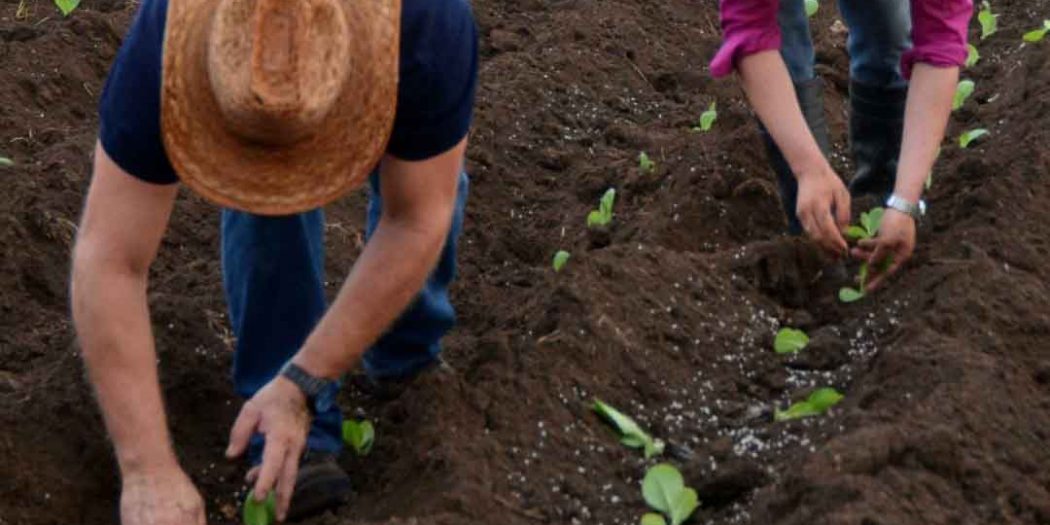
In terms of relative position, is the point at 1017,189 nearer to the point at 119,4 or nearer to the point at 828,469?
the point at 828,469

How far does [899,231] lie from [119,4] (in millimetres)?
3452

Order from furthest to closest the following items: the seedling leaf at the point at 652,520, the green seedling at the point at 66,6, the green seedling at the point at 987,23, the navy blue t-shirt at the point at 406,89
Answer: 1. the green seedling at the point at 987,23
2. the green seedling at the point at 66,6
3. the seedling leaf at the point at 652,520
4. the navy blue t-shirt at the point at 406,89

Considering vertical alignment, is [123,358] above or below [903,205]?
above

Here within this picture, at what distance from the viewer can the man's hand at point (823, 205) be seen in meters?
3.73

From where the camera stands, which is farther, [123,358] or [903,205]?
[903,205]

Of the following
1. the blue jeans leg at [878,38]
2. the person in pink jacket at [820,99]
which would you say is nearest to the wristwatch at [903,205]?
the person in pink jacket at [820,99]

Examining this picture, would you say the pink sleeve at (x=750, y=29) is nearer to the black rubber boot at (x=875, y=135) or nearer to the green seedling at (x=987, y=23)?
the black rubber boot at (x=875, y=135)

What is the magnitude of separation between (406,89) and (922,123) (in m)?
1.46

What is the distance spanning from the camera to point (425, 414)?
12.1ft

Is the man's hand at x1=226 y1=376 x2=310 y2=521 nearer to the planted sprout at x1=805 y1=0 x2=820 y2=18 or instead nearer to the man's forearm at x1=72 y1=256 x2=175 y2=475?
the man's forearm at x1=72 y1=256 x2=175 y2=475

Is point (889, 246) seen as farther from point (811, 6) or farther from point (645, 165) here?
point (811, 6)

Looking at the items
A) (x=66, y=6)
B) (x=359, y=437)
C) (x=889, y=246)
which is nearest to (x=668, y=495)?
(x=359, y=437)

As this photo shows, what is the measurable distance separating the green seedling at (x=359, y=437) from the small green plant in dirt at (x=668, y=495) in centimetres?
58

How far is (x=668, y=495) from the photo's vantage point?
135 inches
